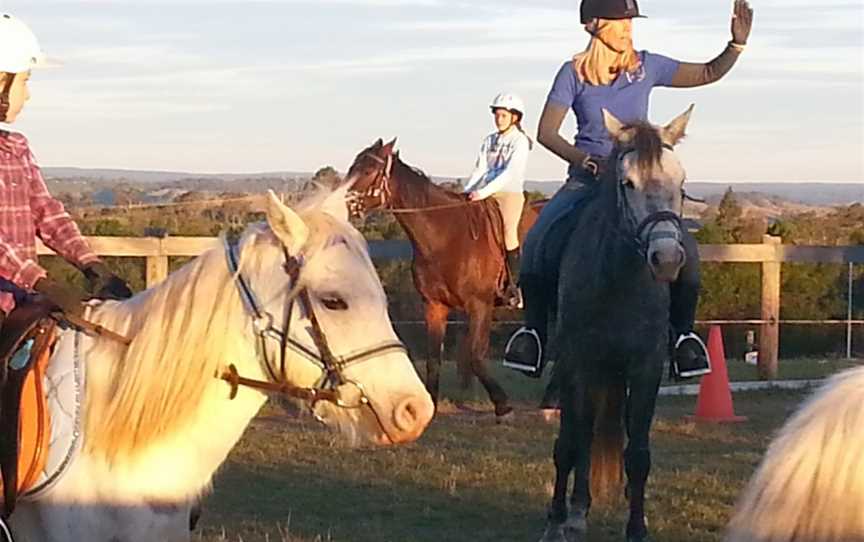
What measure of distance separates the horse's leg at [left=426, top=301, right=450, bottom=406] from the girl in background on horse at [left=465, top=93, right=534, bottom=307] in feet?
2.17

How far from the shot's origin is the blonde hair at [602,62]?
7273 millimetres

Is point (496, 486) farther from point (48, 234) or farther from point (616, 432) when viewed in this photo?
point (48, 234)

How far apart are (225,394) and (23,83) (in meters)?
1.14

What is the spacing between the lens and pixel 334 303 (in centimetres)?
389

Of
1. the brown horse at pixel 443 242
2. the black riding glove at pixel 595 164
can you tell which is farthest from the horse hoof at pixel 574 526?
the brown horse at pixel 443 242

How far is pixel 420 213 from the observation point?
1323 cm

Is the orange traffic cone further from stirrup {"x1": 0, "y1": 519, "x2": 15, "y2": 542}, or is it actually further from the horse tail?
stirrup {"x1": 0, "y1": 519, "x2": 15, "y2": 542}

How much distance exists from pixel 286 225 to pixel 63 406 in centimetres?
81

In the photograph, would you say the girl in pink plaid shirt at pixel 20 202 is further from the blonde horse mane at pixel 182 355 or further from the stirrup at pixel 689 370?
the stirrup at pixel 689 370

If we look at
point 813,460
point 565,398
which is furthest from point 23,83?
point 565,398

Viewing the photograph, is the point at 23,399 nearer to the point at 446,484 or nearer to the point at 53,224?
the point at 53,224

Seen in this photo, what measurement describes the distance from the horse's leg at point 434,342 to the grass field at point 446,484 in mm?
795

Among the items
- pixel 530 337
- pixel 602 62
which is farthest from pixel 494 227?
pixel 602 62

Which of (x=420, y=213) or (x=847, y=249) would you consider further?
(x=847, y=249)
